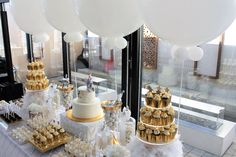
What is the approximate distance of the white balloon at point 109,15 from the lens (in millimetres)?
791

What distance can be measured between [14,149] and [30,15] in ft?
3.43

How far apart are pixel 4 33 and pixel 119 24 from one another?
126 inches

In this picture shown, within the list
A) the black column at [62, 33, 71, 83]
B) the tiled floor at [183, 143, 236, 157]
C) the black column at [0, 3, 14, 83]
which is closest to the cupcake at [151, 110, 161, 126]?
the tiled floor at [183, 143, 236, 157]

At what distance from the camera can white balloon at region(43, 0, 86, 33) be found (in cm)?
109

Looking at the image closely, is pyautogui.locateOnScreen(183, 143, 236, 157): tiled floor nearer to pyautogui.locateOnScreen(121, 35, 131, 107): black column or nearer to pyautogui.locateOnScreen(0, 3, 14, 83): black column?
pyautogui.locateOnScreen(121, 35, 131, 107): black column

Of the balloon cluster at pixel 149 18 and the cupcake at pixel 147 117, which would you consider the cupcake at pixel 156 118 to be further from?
the balloon cluster at pixel 149 18

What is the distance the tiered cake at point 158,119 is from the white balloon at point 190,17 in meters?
0.62

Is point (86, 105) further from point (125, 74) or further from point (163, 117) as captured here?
point (163, 117)

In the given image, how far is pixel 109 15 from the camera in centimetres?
80

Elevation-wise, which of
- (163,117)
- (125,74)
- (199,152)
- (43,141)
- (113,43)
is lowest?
(199,152)

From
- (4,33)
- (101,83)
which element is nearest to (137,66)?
(101,83)

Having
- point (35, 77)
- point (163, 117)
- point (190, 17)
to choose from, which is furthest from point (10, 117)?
point (190, 17)

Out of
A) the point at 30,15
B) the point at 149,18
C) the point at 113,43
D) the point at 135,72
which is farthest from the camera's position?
the point at 135,72

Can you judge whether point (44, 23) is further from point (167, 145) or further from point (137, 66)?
point (167, 145)
